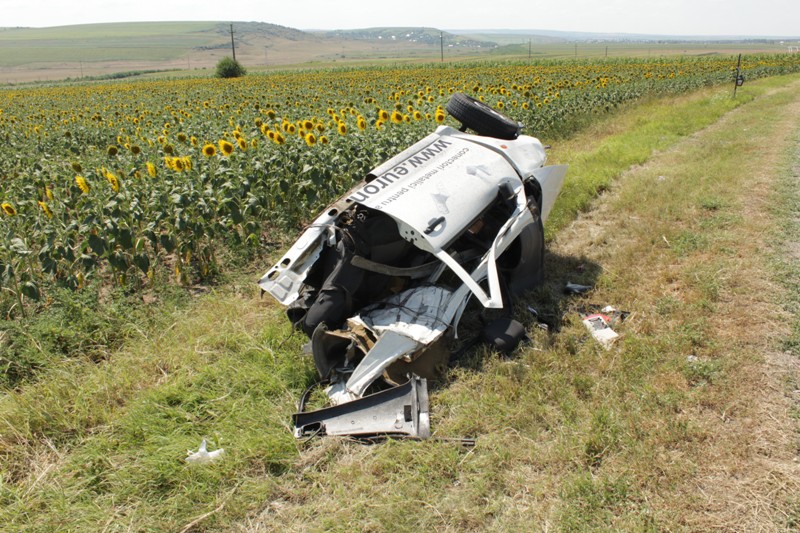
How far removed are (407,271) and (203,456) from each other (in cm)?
204

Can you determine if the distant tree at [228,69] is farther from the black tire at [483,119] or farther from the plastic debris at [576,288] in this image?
the plastic debris at [576,288]

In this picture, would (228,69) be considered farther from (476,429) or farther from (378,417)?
(476,429)

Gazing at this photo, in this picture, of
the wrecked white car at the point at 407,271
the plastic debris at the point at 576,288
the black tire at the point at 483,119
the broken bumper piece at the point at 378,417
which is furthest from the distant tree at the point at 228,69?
the broken bumper piece at the point at 378,417

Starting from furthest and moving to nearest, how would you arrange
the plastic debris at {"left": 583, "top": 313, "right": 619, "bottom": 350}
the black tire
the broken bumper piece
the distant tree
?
the distant tree, the black tire, the plastic debris at {"left": 583, "top": 313, "right": 619, "bottom": 350}, the broken bumper piece

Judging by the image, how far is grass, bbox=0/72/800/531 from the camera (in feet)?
9.34

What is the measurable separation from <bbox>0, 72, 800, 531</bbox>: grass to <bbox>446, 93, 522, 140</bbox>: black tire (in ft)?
5.64

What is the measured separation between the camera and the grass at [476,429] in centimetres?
285

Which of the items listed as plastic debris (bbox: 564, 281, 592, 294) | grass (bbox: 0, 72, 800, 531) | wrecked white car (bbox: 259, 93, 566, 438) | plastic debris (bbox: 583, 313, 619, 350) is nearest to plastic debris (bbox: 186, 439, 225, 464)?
grass (bbox: 0, 72, 800, 531)

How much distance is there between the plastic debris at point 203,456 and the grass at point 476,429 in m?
0.05

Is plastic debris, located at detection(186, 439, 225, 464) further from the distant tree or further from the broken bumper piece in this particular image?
A: the distant tree

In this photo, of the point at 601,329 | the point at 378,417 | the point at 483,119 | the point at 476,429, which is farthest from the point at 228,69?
the point at 476,429

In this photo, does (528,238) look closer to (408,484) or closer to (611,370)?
(611,370)

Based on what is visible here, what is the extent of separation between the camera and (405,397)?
361 cm

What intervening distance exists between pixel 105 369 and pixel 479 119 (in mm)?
4321
